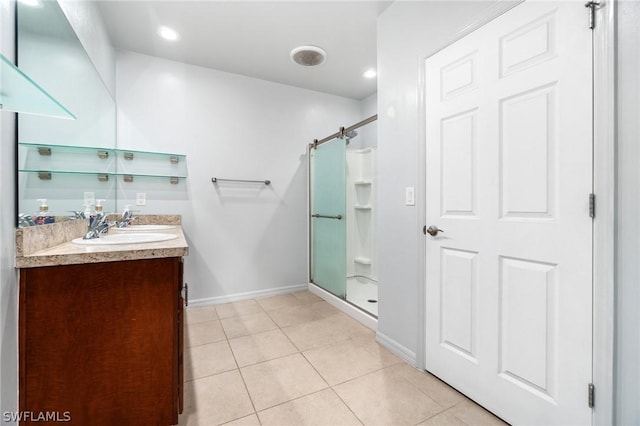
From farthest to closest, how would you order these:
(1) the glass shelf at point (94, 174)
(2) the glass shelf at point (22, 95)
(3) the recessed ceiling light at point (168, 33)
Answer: (3) the recessed ceiling light at point (168, 33)
(1) the glass shelf at point (94, 174)
(2) the glass shelf at point (22, 95)

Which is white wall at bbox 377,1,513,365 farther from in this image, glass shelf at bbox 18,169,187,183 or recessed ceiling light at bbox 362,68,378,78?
glass shelf at bbox 18,169,187,183

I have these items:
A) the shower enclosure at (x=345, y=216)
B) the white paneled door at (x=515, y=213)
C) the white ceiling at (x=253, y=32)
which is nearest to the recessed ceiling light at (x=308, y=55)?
the white ceiling at (x=253, y=32)

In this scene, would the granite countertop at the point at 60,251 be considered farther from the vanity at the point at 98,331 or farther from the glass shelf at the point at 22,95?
the glass shelf at the point at 22,95

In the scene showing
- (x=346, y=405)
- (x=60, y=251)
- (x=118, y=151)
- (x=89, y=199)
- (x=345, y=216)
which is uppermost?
(x=118, y=151)

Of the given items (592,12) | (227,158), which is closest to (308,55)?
(227,158)

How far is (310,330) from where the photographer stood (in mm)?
2266

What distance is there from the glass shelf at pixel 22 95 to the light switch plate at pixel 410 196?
167 cm

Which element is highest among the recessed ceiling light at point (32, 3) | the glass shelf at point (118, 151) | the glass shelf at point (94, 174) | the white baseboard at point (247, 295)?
the recessed ceiling light at point (32, 3)

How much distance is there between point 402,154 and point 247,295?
226 cm

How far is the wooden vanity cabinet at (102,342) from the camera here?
97 cm

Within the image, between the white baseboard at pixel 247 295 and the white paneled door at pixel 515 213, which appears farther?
the white baseboard at pixel 247 295

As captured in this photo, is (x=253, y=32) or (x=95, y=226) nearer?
(x=95, y=226)

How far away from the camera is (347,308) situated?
103 inches

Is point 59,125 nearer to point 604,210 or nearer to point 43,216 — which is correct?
point 43,216
